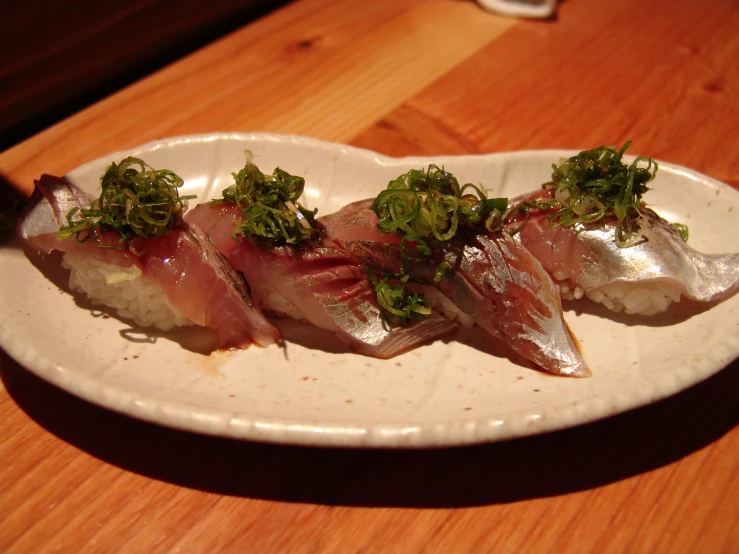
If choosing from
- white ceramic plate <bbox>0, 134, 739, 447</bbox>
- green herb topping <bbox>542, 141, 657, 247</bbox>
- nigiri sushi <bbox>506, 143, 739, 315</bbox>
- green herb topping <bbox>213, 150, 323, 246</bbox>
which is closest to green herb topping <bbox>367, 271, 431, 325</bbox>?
white ceramic plate <bbox>0, 134, 739, 447</bbox>

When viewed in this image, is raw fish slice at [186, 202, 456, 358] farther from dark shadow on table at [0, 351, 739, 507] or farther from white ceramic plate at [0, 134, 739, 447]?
dark shadow on table at [0, 351, 739, 507]

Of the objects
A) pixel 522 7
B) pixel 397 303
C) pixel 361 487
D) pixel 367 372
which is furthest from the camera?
pixel 522 7

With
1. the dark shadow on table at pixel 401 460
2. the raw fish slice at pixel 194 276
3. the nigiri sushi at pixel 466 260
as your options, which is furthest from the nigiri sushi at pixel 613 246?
the raw fish slice at pixel 194 276

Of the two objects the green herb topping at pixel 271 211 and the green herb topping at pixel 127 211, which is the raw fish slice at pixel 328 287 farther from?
the green herb topping at pixel 127 211

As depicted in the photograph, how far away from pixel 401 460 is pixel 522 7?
13.8ft

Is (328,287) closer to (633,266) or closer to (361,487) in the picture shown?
(361,487)

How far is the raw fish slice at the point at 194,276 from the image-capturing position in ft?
7.69

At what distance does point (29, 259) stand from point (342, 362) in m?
1.36

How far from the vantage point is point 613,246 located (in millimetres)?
2447

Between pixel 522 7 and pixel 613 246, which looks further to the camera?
pixel 522 7

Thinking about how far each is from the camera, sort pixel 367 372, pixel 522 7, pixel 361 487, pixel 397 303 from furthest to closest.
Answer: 1. pixel 522 7
2. pixel 397 303
3. pixel 367 372
4. pixel 361 487

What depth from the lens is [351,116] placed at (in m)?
3.92

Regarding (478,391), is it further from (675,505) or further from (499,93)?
(499,93)

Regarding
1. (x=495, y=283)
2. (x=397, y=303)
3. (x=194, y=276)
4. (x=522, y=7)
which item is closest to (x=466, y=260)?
(x=495, y=283)
